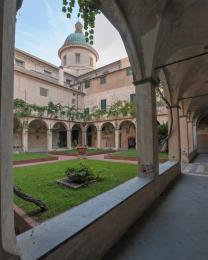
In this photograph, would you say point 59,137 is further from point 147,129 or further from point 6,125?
point 6,125

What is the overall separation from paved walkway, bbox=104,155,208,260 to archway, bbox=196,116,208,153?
66.3ft

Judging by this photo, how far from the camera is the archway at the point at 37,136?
23.6m

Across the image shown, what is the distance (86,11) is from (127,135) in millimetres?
23937

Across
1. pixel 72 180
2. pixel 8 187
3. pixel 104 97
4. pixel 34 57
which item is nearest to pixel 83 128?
pixel 104 97

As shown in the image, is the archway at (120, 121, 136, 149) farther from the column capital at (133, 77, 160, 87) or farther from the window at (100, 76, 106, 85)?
the column capital at (133, 77, 160, 87)

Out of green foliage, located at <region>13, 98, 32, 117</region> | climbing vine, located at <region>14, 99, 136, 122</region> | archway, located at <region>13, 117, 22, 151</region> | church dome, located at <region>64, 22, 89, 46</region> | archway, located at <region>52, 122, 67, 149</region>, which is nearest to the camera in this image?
green foliage, located at <region>13, 98, 32, 117</region>

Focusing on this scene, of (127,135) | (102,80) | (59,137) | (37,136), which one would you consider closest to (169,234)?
(37,136)

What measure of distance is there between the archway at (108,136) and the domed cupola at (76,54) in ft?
42.4

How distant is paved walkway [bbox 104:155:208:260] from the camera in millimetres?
2447

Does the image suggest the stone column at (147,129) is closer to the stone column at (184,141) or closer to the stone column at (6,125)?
the stone column at (6,125)

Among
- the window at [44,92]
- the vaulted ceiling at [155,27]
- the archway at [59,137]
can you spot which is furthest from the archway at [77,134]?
the vaulted ceiling at [155,27]

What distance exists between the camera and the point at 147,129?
4.46 m

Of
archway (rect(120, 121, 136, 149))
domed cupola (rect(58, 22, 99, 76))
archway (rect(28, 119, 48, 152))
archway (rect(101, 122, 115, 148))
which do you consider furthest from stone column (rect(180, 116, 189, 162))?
domed cupola (rect(58, 22, 99, 76))

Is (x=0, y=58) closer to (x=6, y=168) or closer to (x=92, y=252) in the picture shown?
(x=6, y=168)
